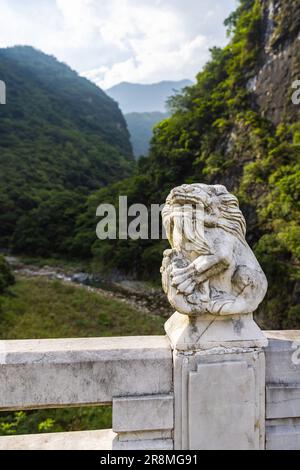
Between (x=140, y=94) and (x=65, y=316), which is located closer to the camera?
(x=65, y=316)

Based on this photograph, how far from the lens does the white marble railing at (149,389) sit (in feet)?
5.80

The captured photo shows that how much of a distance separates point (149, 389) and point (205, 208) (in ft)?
3.44

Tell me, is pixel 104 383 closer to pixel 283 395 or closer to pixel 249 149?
pixel 283 395

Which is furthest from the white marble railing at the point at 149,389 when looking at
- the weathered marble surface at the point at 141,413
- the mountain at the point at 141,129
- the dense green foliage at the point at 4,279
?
the mountain at the point at 141,129

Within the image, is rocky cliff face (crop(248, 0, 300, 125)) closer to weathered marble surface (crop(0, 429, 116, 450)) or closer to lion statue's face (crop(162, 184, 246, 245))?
lion statue's face (crop(162, 184, 246, 245))

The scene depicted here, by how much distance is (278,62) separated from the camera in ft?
56.4

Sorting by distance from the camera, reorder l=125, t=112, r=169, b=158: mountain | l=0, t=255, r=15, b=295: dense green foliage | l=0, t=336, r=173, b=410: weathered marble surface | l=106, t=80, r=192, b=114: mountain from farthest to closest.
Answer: l=106, t=80, r=192, b=114: mountain, l=125, t=112, r=169, b=158: mountain, l=0, t=255, r=15, b=295: dense green foliage, l=0, t=336, r=173, b=410: weathered marble surface

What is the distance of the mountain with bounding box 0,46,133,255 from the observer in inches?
1050

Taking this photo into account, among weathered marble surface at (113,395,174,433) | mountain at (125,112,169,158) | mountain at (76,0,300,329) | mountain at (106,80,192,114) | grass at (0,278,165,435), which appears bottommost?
grass at (0,278,165,435)

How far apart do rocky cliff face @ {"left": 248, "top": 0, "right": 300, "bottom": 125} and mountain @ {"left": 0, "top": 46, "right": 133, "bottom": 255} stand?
1561 centimetres

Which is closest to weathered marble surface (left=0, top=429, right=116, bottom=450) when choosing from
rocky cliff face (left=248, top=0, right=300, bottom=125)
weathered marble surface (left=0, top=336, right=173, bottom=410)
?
weathered marble surface (left=0, top=336, right=173, bottom=410)

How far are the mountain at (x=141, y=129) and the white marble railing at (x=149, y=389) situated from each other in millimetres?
63042

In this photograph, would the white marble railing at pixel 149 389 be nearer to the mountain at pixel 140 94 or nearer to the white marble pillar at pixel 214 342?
the white marble pillar at pixel 214 342


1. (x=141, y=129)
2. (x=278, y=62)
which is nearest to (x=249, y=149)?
(x=278, y=62)
